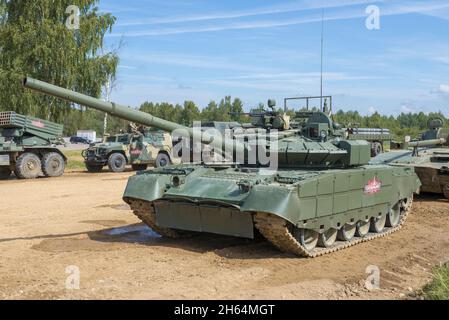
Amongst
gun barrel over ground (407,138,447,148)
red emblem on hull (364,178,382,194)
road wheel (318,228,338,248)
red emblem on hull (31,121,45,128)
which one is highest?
red emblem on hull (31,121,45,128)

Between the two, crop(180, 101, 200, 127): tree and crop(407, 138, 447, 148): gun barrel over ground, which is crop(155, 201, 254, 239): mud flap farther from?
crop(180, 101, 200, 127): tree

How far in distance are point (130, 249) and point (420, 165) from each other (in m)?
8.65

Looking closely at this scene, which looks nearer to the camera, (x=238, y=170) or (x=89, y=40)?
(x=238, y=170)

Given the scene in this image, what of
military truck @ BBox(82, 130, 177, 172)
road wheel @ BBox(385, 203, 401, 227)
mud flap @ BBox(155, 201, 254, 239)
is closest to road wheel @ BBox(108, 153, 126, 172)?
military truck @ BBox(82, 130, 177, 172)

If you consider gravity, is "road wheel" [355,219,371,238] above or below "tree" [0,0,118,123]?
below

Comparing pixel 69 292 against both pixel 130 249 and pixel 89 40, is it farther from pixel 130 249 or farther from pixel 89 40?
pixel 89 40

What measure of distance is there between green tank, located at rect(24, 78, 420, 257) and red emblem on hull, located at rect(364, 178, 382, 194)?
0.02m

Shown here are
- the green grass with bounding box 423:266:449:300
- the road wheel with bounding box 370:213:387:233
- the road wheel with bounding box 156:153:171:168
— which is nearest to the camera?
the green grass with bounding box 423:266:449:300

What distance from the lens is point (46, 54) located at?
26.5 m

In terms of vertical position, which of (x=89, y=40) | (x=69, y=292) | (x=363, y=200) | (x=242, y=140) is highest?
(x=89, y=40)

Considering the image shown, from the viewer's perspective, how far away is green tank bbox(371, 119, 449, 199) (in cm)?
1447

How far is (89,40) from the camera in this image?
2888cm
